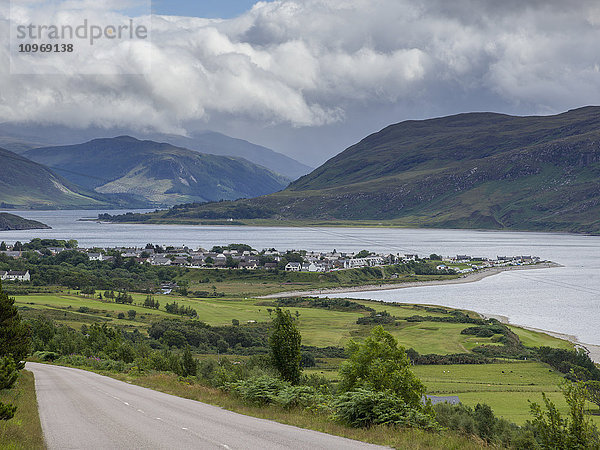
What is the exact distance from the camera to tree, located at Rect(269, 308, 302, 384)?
25.8 m

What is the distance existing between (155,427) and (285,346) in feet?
35.8

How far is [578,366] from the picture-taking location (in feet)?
171

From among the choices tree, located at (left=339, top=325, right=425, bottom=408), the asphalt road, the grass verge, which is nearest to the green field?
tree, located at (left=339, top=325, right=425, bottom=408)

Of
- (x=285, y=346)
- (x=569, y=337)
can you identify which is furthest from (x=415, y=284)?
(x=285, y=346)

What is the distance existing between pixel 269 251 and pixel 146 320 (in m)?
88.9

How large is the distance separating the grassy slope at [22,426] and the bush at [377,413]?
752 centimetres

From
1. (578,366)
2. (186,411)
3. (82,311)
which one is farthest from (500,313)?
(186,411)

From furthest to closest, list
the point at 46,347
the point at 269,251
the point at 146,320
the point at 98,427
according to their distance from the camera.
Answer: the point at 269,251
the point at 146,320
the point at 46,347
the point at 98,427

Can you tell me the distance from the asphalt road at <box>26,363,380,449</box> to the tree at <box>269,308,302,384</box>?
16.3 ft

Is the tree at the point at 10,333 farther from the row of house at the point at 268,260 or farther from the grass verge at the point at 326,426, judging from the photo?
the row of house at the point at 268,260

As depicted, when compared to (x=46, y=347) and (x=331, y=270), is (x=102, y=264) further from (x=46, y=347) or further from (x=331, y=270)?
(x=46, y=347)

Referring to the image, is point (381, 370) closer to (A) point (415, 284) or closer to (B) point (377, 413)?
(B) point (377, 413)

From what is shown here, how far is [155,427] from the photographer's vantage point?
50.5 ft

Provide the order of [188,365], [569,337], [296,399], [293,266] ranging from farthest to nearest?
[293,266] < [569,337] < [188,365] < [296,399]
